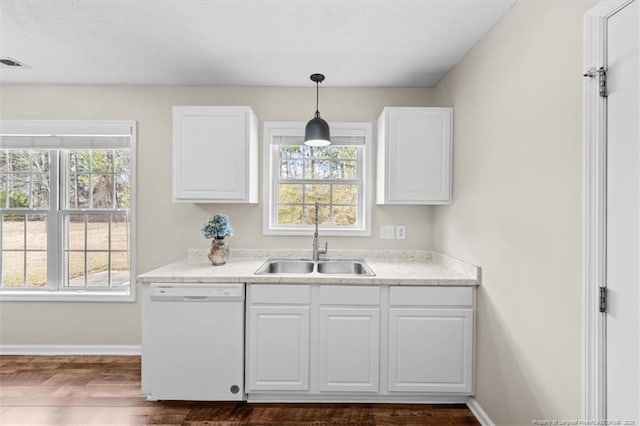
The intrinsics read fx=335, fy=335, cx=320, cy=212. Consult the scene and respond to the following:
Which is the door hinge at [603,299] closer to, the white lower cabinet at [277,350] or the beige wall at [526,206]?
the beige wall at [526,206]

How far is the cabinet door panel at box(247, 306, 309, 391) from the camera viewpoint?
226 centimetres

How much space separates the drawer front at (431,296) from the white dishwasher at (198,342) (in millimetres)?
1059

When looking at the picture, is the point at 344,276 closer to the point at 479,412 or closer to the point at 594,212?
the point at 479,412

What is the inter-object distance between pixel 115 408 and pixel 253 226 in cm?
164

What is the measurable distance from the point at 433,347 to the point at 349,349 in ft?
1.84

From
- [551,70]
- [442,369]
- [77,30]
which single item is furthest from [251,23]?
[442,369]

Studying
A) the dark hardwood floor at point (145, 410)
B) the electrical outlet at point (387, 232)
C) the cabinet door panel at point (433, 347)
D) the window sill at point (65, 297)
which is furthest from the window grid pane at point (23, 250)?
the cabinet door panel at point (433, 347)

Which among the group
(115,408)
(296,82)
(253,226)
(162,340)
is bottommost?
(115,408)

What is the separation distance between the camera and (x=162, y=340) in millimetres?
2258

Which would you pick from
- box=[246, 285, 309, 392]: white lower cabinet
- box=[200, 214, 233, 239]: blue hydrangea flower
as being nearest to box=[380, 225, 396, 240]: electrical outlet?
box=[246, 285, 309, 392]: white lower cabinet

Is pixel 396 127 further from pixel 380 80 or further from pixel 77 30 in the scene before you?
pixel 77 30

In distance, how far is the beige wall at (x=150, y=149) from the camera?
3.05m

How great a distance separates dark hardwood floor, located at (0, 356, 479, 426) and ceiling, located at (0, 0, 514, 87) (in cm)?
246

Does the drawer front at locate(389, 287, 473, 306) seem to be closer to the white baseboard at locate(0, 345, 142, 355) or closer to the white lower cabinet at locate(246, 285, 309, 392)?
the white lower cabinet at locate(246, 285, 309, 392)
